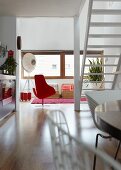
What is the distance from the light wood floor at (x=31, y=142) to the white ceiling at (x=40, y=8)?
2523 mm

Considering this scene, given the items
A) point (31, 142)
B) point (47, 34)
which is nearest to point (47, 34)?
point (47, 34)

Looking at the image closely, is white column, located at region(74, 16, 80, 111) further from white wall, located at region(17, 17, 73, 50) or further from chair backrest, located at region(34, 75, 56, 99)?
white wall, located at region(17, 17, 73, 50)

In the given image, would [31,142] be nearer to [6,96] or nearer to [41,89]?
[6,96]

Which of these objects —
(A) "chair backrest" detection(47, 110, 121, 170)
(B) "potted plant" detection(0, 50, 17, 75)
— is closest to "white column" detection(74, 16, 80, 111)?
(B) "potted plant" detection(0, 50, 17, 75)

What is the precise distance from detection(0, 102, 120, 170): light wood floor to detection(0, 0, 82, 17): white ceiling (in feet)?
8.28

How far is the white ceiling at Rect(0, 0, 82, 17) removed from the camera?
5207mm

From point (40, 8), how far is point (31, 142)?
3.48 metres

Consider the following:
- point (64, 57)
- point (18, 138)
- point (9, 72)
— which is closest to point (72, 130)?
point (18, 138)

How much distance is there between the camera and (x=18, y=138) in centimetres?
347

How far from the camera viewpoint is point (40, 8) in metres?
5.61

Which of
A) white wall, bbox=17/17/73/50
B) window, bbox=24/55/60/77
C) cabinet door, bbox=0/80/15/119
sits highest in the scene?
white wall, bbox=17/17/73/50

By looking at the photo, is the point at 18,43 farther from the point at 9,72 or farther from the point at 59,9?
the point at 59,9

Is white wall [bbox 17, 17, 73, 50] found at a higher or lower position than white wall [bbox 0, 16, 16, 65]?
higher

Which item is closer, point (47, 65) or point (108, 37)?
point (108, 37)
